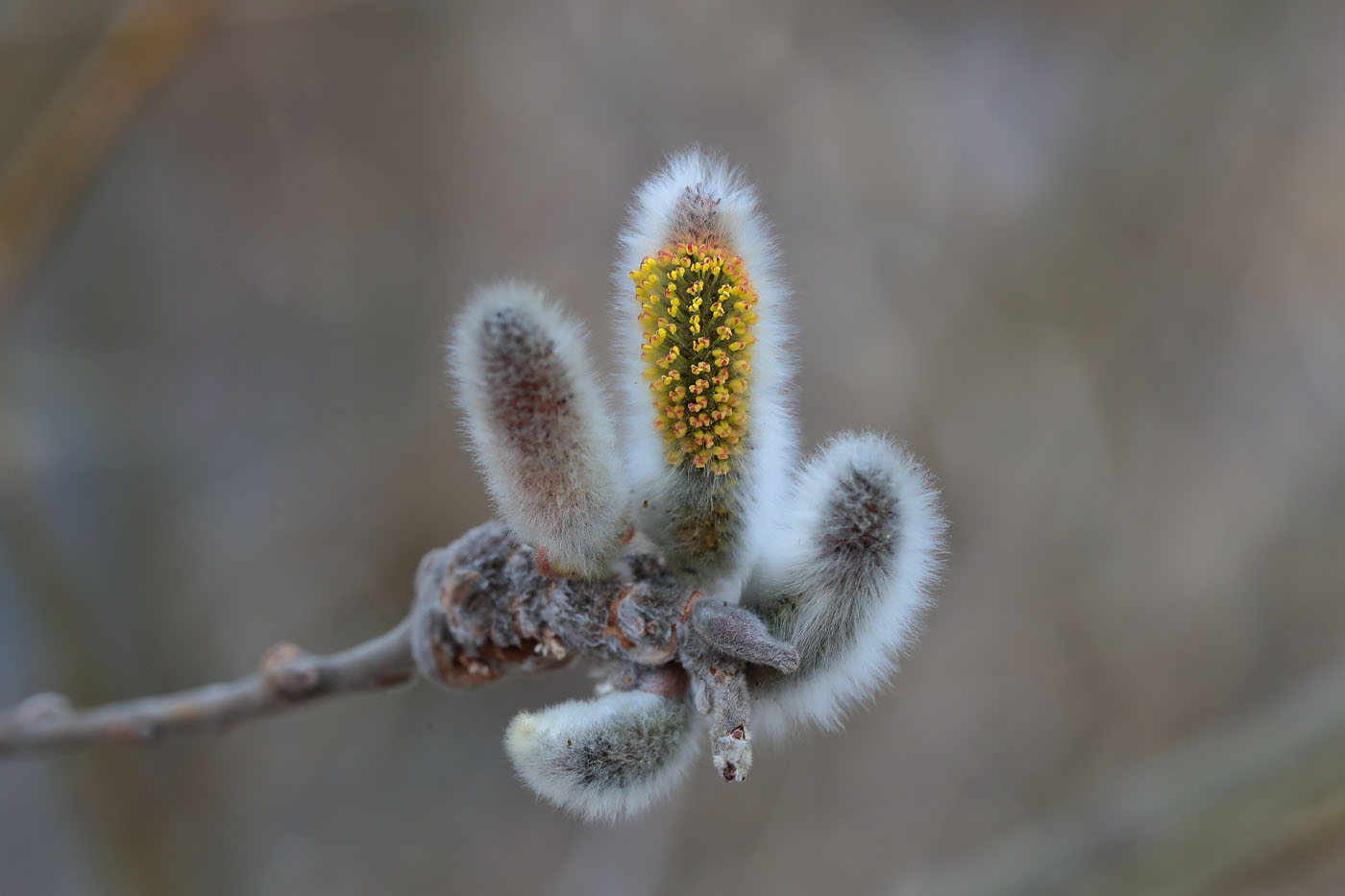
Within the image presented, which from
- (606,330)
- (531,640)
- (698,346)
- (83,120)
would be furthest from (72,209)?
(698,346)

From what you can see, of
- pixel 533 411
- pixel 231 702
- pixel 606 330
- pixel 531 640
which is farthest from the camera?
pixel 606 330

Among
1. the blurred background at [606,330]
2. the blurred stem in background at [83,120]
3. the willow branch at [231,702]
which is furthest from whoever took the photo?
the blurred background at [606,330]

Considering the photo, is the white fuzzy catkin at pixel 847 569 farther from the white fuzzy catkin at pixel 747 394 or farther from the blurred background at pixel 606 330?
the blurred background at pixel 606 330

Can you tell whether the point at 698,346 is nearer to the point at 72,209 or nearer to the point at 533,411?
the point at 533,411

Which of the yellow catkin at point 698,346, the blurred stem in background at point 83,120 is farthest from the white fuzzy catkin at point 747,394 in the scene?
the blurred stem in background at point 83,120

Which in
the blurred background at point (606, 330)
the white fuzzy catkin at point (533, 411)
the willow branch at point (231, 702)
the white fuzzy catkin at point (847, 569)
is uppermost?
the blurred background at point (606, 330)

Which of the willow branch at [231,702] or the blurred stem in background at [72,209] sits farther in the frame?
the blurred stem in background at [72,209]
